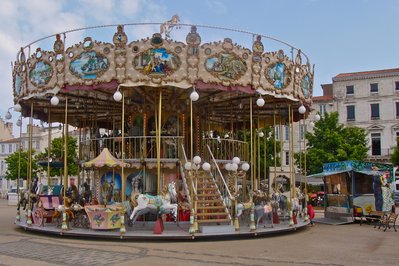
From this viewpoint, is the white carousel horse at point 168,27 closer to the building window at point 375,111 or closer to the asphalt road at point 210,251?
the asphalt road at point 210,251

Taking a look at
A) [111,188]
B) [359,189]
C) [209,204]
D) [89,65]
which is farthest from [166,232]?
[359,189]

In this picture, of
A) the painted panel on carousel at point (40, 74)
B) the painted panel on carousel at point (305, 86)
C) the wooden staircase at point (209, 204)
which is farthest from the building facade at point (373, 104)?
the painted panel on carousel at point (40, 74)

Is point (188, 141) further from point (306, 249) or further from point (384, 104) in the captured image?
point (384, 104)

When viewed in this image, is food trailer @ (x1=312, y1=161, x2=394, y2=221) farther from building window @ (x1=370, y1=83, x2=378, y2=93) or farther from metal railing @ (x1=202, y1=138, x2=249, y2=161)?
building window @ (x1=370, y1=83, x2=378, y2=93)

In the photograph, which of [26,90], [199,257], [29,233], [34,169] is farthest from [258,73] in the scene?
[34,169]

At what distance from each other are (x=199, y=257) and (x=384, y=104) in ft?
150

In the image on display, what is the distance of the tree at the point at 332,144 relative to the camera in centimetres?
4059

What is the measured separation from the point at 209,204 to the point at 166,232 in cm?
240

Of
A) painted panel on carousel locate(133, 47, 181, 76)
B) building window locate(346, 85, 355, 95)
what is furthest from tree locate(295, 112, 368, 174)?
painted panel on carousel locate(133, 47, 181, 76)

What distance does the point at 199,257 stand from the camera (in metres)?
12.1

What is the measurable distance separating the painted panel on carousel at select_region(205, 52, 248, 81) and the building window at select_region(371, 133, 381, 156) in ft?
Answer: 131

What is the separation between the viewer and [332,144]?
41125 mm

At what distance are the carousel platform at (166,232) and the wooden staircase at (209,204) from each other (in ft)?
1.87

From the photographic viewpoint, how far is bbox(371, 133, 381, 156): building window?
52.5 m
